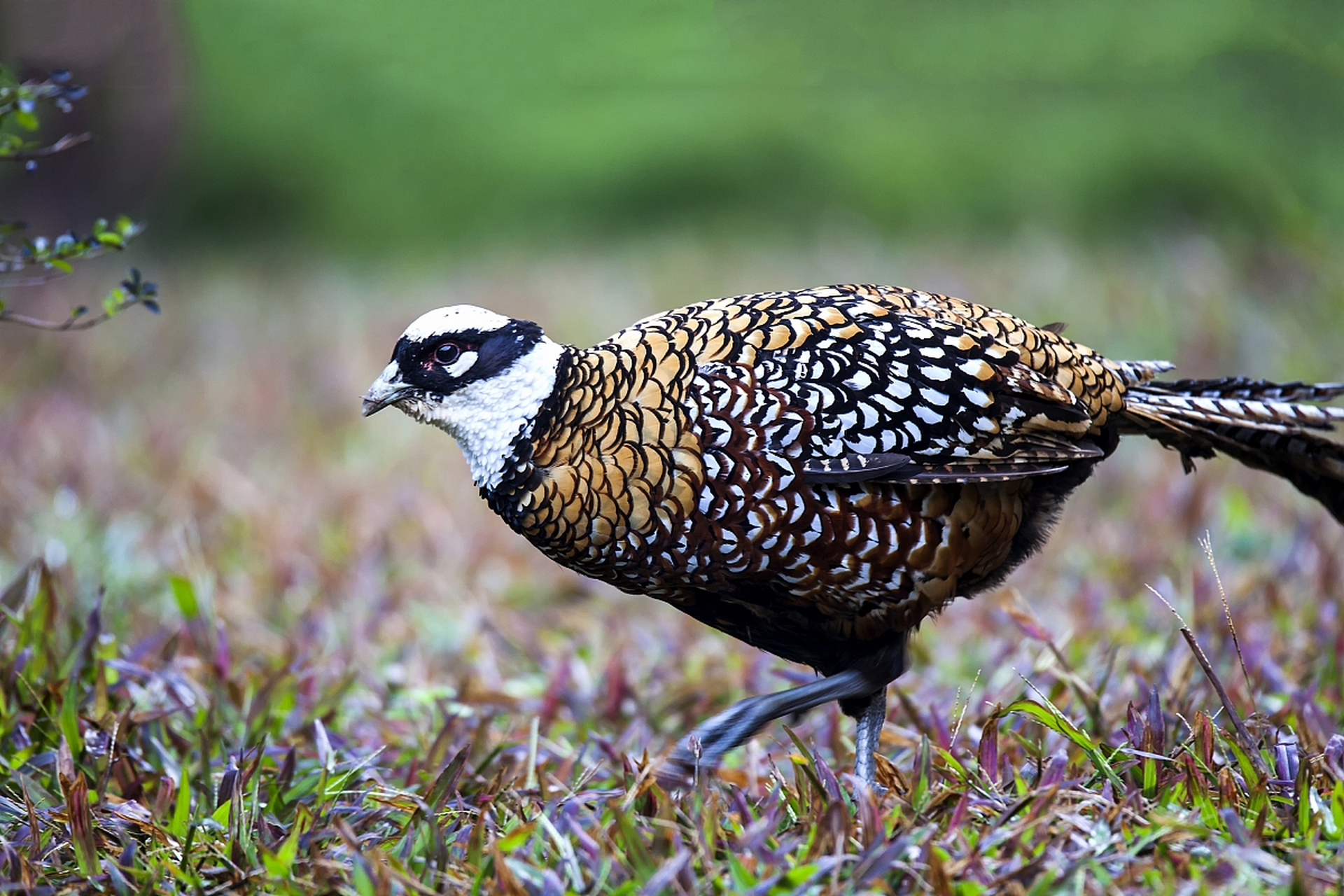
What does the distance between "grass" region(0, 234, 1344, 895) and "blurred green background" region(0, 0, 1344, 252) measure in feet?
4.95

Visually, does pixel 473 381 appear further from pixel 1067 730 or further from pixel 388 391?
pixel 1067 730

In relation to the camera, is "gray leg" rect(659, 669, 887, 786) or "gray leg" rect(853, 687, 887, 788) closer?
"gray leg" rect(659, 669, 887, 786)

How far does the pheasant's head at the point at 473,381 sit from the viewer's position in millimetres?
2502

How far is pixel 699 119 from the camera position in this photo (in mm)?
10227

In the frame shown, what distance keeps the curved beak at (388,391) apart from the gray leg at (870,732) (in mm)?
1257

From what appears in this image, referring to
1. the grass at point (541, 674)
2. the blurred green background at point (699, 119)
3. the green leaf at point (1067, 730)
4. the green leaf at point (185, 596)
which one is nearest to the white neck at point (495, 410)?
the grass at point (541, 674)

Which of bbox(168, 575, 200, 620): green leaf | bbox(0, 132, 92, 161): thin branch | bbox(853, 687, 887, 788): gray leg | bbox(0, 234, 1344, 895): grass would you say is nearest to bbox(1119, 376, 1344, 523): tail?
bbox(0, 234, 1344, 895): grass

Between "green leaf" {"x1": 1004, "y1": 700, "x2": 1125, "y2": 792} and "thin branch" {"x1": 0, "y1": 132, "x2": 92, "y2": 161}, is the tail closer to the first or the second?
"green leaf" {"x1": 1004, "y1": 700, "x2": 1125, "y2": 792}

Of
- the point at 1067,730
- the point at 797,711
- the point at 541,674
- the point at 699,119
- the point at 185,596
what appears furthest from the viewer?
the point at 699,119

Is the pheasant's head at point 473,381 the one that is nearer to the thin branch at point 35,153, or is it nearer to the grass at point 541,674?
the grass at point 541,674

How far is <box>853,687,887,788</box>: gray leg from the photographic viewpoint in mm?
2697

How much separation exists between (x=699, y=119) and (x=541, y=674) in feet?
23.3

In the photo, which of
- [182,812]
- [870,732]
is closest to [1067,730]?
[870,732]

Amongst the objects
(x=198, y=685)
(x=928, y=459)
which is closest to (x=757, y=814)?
(x=928, y=459)
